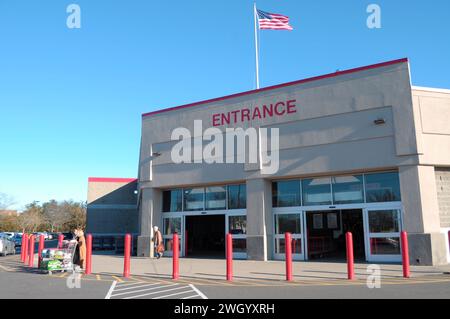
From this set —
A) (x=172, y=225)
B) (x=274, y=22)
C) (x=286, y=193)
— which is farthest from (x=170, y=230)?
(x=274, y=22)

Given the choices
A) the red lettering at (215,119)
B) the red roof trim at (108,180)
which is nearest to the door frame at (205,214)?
the red lettering at (215,119)

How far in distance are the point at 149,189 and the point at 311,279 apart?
12365mm

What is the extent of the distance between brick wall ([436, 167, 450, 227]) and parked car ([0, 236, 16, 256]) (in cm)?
2380

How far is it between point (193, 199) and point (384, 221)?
9404 mm

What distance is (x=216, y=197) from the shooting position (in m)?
20.5

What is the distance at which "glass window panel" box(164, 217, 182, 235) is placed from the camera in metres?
21.6

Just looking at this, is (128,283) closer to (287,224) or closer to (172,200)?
(287,224)

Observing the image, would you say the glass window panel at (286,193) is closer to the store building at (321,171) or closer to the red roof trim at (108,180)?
the store building at (321,171)

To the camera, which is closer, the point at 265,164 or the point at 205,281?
the point at 205,281

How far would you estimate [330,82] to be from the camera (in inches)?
681
